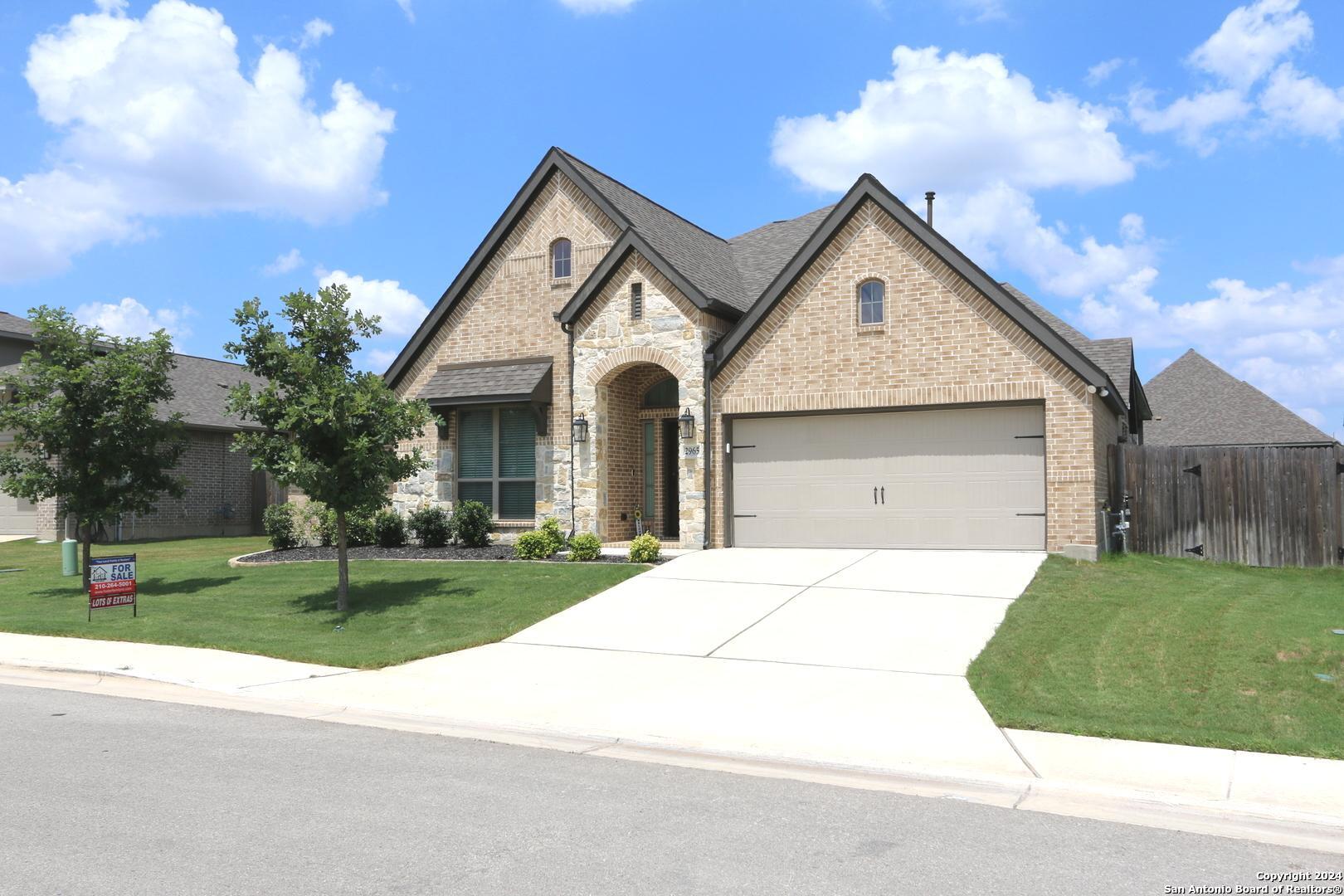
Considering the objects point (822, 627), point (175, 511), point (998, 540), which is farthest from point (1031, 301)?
point (175, 511)

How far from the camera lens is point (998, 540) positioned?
1662cm

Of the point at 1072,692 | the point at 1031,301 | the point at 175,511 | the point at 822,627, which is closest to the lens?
the point at 1072,692

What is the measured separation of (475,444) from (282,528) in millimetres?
4366

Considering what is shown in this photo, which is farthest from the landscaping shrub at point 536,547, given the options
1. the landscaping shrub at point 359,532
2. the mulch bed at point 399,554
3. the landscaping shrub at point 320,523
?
the landscaping shrub at point 320,523

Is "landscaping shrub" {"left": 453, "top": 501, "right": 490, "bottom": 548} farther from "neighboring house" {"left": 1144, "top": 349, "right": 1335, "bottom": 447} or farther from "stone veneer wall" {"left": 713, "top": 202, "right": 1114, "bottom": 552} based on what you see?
"neighboring house" {"left": 1144, "top": 349, "right": 1335, "bottom": 447}

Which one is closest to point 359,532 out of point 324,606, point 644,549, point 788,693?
point 324,606

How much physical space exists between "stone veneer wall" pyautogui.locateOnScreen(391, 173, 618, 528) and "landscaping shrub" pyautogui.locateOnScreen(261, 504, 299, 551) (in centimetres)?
216

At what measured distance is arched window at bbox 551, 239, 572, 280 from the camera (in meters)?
21.0

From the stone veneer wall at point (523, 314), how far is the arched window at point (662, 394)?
1.76 m

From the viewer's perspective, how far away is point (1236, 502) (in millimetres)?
16922

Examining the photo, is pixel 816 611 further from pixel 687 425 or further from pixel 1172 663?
pixel 687 425

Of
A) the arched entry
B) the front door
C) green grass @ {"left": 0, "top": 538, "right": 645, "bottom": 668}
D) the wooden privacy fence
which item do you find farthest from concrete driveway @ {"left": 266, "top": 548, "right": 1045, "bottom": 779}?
the front door

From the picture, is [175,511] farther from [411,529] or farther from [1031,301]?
[1031,301]

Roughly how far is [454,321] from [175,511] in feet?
46.5
